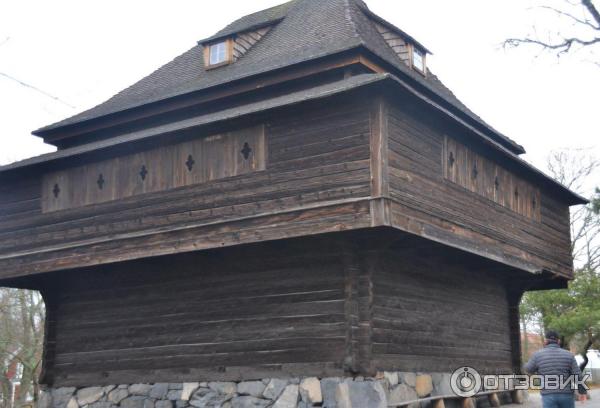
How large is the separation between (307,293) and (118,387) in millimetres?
4065

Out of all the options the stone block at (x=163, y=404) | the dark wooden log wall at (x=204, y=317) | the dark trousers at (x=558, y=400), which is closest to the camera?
the dark trousers at (x=558, y=400)

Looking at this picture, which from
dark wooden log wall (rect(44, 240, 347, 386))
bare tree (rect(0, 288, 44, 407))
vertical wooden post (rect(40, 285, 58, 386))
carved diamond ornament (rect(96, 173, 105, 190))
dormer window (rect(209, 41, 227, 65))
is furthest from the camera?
bare tree (rect(0, 288, 44, 407))

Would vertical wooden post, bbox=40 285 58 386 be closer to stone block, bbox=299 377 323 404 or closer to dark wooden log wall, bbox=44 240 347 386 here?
dark wooden log wall, bbox=44 240 347 386

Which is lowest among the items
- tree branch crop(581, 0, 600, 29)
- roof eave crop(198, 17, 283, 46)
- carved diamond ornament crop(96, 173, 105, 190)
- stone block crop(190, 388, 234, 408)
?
stone block crop(190, 388, 234, 408)

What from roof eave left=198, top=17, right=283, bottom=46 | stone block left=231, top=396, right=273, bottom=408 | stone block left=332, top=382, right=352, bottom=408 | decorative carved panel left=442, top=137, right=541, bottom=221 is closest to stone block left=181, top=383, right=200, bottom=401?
stone block left=231, top=396, right=273, bottom=408

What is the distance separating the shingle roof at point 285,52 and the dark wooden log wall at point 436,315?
9.56 feet

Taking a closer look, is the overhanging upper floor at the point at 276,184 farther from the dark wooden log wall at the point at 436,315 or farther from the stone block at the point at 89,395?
the stone block at the point at 89,395

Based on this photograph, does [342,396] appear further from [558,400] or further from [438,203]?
[558,400]

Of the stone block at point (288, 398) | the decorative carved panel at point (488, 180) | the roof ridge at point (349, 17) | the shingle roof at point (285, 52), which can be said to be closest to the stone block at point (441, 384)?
the stone block at point (288, 398)

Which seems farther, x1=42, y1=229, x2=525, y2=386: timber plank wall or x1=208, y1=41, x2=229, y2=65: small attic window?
x1=208, y1=41, x2=229, y2=65: small attic window

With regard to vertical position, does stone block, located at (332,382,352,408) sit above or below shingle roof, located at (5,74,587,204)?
below

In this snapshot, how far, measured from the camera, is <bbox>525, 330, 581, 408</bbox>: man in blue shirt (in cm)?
916

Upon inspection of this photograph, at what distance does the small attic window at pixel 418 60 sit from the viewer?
16233 mm

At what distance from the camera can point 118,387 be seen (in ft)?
46.9
